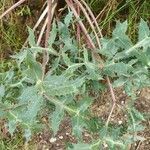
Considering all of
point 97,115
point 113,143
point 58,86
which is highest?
point 58,86

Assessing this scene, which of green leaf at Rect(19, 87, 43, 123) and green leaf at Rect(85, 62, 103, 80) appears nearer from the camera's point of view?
green leaf at Rect(19, 87, 43, 123)

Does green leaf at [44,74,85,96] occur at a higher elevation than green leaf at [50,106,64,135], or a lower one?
higher

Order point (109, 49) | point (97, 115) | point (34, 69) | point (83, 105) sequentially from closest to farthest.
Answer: point (34, 69), point (83, 105), point (109, 49), point (97, 115)

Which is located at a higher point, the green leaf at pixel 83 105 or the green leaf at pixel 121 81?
the green leaf at pixel 83 105

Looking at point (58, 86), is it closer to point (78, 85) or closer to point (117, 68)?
point (78, 85)

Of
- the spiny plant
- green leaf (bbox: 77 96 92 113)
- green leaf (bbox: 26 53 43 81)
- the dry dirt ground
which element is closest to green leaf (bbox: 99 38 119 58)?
the spiny plant

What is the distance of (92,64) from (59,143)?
666mm

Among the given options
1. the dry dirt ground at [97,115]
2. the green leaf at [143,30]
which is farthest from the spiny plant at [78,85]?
the dry dirt ground at [97,115]

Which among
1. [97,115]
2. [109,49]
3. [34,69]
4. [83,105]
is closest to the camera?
[34,69]

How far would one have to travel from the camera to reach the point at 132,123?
122cm

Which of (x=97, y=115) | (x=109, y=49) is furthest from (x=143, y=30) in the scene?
(x=97, y=115)

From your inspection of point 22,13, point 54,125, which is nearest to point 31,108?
point 54,125

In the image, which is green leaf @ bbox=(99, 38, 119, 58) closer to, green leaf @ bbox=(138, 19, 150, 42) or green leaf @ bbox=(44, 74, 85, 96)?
green leaf @ bbox=(138, 19, 150, 42)

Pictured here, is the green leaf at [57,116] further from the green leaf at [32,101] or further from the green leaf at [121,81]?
the green leaf at [121,81]
